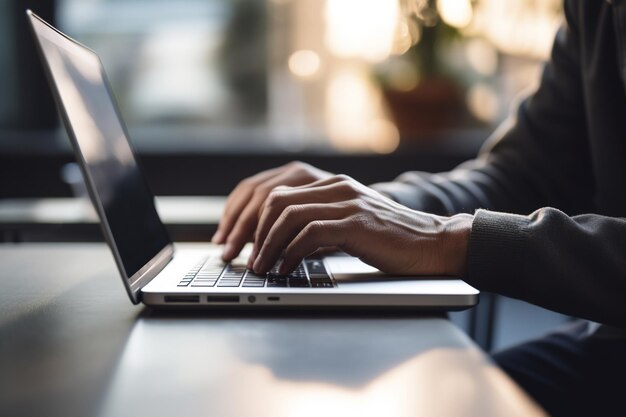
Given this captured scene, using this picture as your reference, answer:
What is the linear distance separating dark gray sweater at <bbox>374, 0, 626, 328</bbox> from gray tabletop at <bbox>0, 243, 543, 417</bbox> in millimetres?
130

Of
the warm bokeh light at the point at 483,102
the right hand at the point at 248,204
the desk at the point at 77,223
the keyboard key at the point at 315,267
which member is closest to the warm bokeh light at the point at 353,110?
the warm bokeh light at the point at 483,102

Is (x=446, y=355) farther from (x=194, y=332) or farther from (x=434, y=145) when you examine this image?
(x=434, y=145)

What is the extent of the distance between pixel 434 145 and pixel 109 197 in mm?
1685

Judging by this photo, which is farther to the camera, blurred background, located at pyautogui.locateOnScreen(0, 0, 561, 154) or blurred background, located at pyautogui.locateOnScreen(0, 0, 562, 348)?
blurred background, located at pyautogui.locateOnScreen(0, 0, 561, 154)

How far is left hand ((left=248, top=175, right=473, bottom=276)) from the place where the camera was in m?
0.60

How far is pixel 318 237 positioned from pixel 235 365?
20 cm

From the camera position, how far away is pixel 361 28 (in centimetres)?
226

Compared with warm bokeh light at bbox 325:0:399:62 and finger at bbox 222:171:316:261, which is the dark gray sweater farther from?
warm bokeh light at bbox 325:0:399:62

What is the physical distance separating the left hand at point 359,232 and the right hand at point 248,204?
0.32 feet

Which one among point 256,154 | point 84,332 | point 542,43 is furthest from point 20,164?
point 542,43

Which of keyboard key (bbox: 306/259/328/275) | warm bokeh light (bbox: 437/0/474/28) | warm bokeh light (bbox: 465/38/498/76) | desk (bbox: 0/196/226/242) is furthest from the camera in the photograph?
warm bokeh light (bbox: 465/38/498/76)

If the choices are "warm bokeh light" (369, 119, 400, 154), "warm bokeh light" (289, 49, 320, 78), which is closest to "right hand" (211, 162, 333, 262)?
"warm bokeh light" (369, 119, 400, 154)

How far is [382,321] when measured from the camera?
0.54 meters

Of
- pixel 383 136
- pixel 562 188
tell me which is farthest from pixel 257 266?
pixel 383 136
